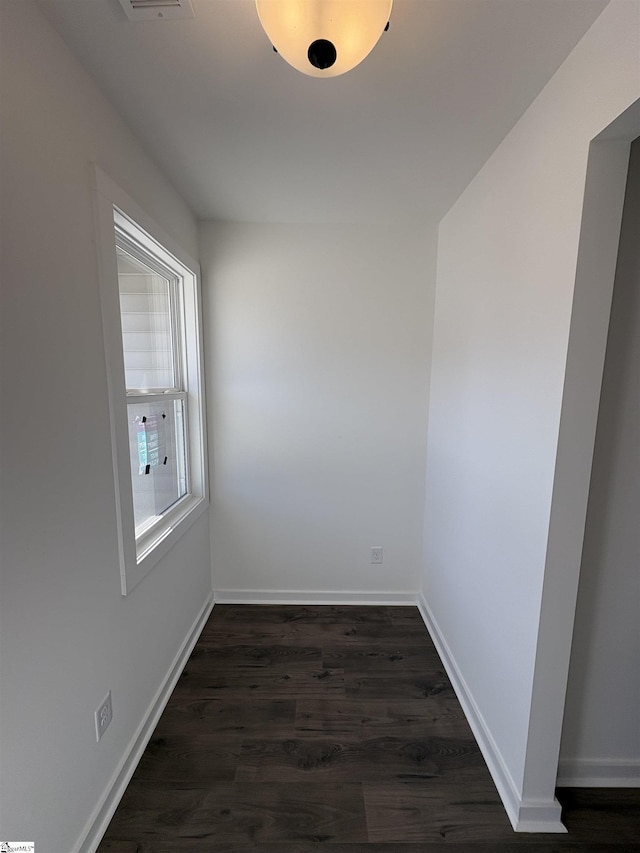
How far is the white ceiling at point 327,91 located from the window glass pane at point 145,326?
50 cm

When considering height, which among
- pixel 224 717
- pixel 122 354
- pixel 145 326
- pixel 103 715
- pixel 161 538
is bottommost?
pixel 224 717

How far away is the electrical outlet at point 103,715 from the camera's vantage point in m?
1.16

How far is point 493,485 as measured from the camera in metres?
1.44

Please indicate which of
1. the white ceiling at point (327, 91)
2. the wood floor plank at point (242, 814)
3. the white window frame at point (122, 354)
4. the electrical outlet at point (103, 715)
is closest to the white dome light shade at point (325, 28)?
the white ceiling at point (327, 91)

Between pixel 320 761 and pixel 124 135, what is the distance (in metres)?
2.59

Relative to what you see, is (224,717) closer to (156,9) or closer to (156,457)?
(156,457)

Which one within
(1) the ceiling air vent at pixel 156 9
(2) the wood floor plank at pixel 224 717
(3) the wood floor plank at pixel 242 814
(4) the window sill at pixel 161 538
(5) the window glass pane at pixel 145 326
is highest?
(1) the ceiling air vent at pixel 156 9

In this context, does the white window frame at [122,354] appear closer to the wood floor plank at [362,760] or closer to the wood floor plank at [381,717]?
the wood floor plank at [362,760]

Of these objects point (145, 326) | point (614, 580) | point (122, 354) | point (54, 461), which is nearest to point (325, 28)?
point (122, 354)

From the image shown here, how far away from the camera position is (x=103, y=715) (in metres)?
1.19

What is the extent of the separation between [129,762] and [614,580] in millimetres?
1934

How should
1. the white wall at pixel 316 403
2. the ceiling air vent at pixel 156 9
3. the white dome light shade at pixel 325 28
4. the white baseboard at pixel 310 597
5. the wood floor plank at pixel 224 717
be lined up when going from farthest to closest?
1. the white baseboard at pixel 310 597
2. the white wall at pixel 316 403
3. the wood floor plank at pixel 224 717
4. the ceiling air vent at pixel 156 9
5. the white dome light shade at pixel 325 28

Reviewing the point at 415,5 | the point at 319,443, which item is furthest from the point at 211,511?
the point at 415,5

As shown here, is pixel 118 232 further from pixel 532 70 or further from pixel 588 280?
pixel 588 280
